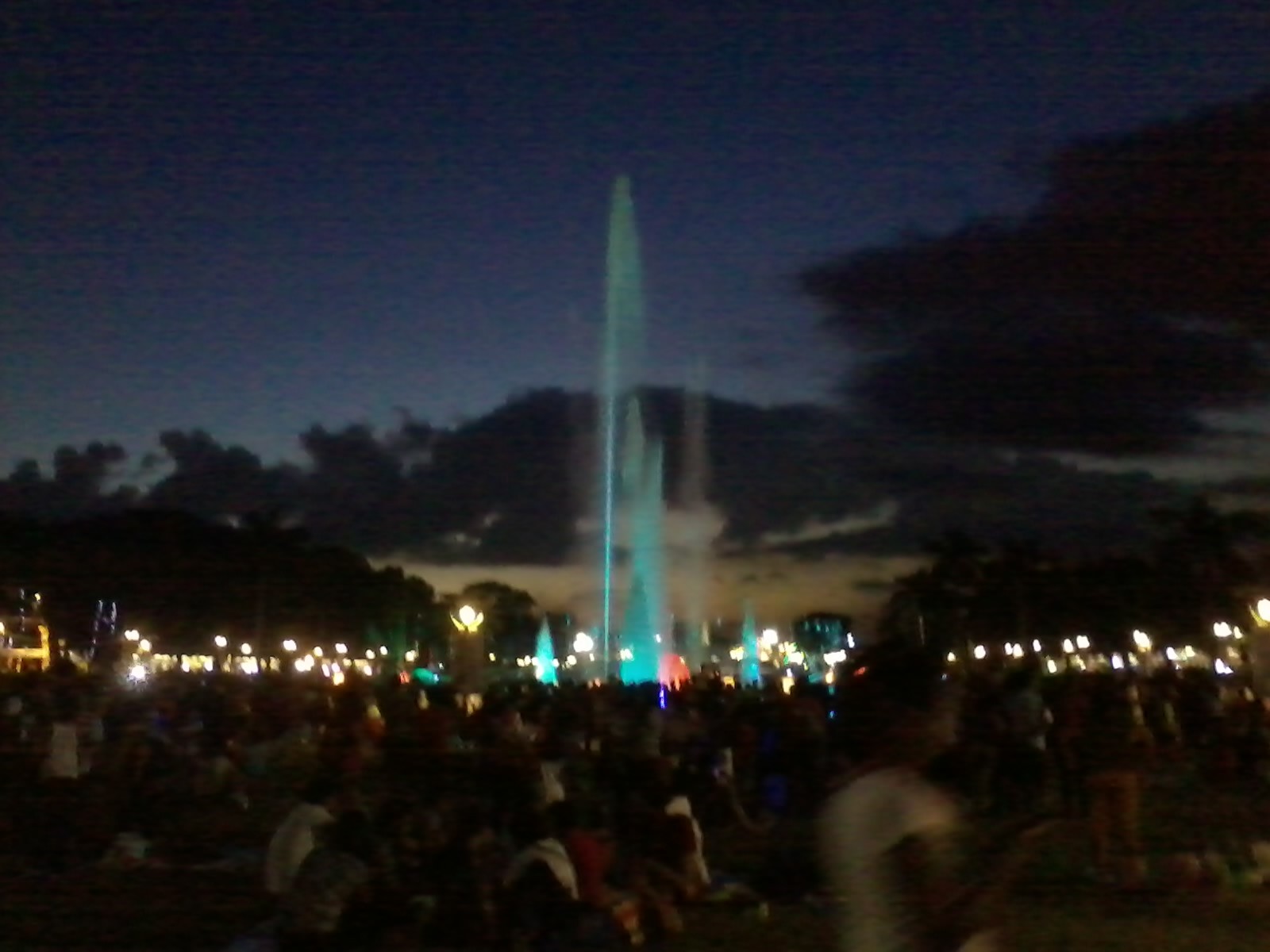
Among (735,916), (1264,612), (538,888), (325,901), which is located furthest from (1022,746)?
(1264,612)

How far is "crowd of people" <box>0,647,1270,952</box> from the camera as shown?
3.99 m

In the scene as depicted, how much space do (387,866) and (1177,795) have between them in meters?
14.1

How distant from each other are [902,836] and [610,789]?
10317 mm

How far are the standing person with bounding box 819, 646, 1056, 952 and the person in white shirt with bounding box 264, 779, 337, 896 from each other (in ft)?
20.6

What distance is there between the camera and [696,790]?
54.9 ft

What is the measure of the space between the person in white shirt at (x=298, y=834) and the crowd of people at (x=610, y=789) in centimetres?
2

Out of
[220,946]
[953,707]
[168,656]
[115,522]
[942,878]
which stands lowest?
[220,946]

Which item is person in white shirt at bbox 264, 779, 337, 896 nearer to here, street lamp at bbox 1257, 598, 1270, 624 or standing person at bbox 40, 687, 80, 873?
standing person at bbox 40, 687, 80, 873

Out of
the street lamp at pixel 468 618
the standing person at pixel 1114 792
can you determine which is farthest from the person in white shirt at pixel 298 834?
the street lamp at pixel 468 618

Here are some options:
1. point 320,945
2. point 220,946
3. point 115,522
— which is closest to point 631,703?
point 220,946

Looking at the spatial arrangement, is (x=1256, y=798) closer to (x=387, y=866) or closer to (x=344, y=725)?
(x=344, y=725)

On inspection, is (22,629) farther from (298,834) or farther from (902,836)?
(902,836)

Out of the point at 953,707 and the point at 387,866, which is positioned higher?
the point at 953,707

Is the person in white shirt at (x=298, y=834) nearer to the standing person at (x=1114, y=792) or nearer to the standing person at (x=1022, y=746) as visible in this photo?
the standing person at (x=1114, y=792)
